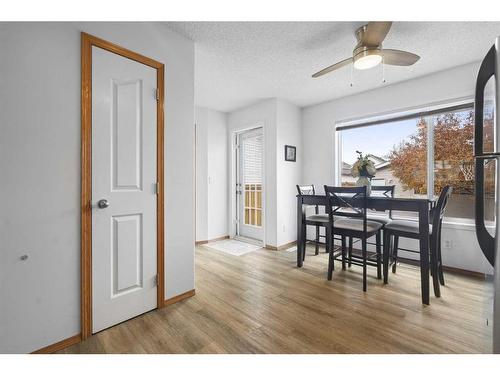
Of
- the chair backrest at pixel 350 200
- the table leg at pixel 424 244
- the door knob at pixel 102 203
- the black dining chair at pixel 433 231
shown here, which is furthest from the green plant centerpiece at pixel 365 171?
the door knob at pixel 102 203

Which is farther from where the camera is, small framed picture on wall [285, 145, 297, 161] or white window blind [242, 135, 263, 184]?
white window blind [242, 135, 263, 184]

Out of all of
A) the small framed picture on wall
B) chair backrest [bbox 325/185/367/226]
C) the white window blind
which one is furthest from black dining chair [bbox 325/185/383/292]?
the white window blind

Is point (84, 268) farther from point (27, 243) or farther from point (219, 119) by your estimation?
point (219, 119)

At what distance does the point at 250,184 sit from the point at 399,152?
2341 millimetres

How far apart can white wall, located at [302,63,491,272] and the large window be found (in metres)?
0.18

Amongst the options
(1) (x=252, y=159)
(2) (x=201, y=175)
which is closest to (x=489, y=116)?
(1) (x=252, y=159)

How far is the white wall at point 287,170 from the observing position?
3.77 meters

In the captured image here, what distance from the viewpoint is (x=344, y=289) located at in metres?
2.31

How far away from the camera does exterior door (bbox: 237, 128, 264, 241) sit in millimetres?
4180

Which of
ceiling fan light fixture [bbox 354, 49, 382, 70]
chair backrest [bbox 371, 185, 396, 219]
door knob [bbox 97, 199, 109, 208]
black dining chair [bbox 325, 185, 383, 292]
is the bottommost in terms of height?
black dining chair [bbox 325, 185, 383, 292]

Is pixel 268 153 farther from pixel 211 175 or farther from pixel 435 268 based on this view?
pixel 435 268

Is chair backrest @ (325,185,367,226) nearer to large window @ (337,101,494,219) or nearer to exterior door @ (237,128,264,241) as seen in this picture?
large window @ (337,101,494,219)

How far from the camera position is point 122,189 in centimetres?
176
